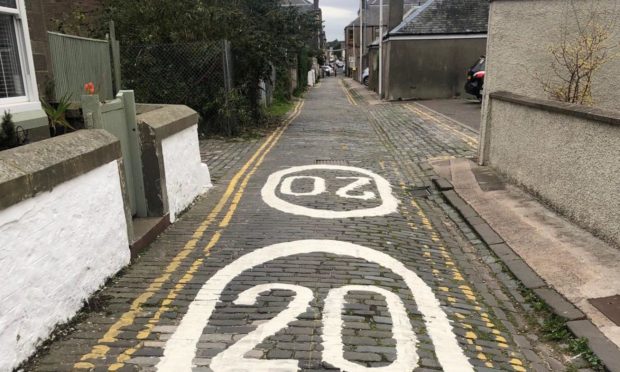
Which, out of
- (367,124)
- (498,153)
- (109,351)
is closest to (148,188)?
(109,351)

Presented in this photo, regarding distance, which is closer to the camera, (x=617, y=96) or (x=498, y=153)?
(x=617, y=96)

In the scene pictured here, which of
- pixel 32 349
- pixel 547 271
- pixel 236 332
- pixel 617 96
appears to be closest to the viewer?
pixel 32 349

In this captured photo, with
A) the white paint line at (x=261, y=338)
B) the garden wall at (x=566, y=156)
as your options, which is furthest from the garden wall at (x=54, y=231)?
the garden wall at (x=566, y=156)

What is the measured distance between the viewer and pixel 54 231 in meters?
3.98

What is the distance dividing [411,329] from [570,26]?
7.04m

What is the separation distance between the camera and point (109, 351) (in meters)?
3.74

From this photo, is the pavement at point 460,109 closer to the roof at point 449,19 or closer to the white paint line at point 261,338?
the roof at point 449,19

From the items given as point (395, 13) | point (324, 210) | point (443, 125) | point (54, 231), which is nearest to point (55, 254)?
point (54, 231)

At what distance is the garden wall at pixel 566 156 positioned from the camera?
5.87 meters

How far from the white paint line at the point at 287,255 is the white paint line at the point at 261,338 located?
0.24 metres

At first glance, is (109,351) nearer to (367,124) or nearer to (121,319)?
(121,319)

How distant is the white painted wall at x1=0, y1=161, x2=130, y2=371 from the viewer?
11.2ft

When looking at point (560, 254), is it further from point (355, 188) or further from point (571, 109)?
point (355, 188)

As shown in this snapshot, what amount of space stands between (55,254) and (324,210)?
4.15 metres
